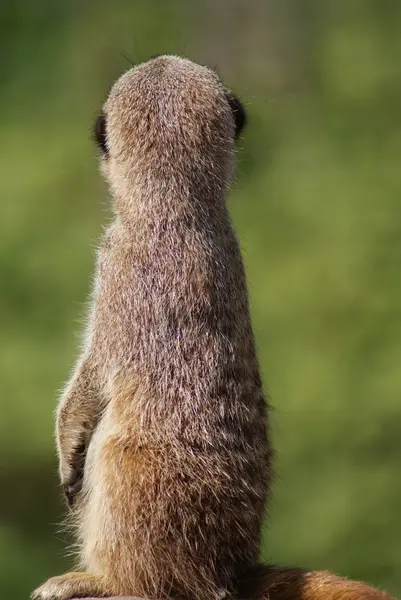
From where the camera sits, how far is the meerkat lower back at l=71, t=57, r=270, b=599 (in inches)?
119

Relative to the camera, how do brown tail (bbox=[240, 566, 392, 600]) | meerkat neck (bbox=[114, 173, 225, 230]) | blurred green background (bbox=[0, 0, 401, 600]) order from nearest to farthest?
brown tail (bbox=[240, 566, 392, 600])
meerkat neck (bbox=[114, 173, 225, 230])
blurred green background (bbox=[0, 0, 401, 600])

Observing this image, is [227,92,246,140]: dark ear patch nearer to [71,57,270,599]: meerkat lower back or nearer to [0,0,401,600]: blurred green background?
[71,57,270,599]: meerkat lower back

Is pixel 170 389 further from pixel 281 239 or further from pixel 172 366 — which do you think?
pixel 281 239

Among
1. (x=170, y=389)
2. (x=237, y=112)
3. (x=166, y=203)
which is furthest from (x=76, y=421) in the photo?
(x=237, y=112)

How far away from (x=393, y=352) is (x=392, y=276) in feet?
2.77

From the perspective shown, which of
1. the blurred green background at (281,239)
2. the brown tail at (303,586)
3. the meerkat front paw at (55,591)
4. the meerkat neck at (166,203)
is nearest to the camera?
the brown tail at (303,586)

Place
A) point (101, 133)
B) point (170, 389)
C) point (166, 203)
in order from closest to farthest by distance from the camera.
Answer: point (170, 389) → point (166, 203) → point (101, 133)

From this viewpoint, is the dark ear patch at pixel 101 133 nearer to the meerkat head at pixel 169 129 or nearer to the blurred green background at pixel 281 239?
the meerkat head at pixel 169 129

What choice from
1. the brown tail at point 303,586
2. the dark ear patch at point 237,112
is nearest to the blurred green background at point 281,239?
the dark ear patch at point 237,112

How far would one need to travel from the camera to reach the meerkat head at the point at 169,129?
322 centimetres

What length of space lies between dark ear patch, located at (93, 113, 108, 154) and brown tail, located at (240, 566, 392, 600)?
1316 millimetres

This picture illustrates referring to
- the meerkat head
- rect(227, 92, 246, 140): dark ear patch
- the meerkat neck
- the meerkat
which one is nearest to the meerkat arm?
the meerkat

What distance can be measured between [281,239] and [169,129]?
5818 millimetres

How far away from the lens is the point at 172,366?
3074 millimetres
